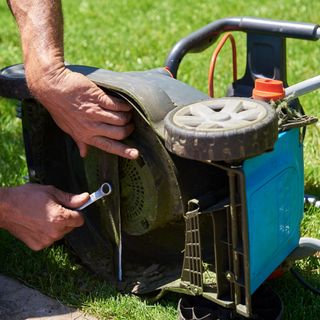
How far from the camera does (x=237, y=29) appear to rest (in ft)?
10.3

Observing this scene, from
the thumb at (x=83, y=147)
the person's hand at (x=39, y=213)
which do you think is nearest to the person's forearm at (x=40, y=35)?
the thumb at (x=83, y=147)

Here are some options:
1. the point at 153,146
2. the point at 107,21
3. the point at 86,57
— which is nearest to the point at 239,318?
the point at 153,146

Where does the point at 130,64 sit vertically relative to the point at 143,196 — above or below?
below

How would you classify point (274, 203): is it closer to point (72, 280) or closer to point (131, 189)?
point (131, 189)

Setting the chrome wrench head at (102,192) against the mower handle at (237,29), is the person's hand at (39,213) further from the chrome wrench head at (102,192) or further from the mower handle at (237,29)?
the mower handle at (237,29)

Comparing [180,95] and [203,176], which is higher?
[180,95]

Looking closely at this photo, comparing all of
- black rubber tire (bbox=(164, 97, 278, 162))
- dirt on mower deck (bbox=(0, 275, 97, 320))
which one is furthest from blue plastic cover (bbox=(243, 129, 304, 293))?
dirt on mower deck (bbox=(0, 275, 97, 320))

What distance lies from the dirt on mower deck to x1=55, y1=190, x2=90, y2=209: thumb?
0.38m

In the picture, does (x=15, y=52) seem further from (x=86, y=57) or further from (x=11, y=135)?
(x=11, y=135)

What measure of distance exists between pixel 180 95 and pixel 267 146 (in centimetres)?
47

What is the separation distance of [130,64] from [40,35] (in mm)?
2354

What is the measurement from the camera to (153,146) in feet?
8.21

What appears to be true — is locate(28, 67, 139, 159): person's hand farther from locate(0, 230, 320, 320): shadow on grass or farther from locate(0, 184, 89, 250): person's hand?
locate(0, 230, 320, 320): shadow on grass

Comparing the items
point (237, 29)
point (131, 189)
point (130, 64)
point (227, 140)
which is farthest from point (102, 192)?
point (130, 64)
